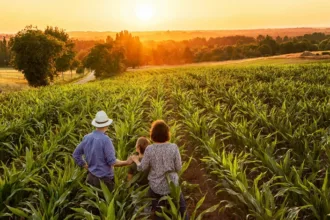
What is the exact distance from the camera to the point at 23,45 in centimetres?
4275

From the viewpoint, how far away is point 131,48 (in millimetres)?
118750

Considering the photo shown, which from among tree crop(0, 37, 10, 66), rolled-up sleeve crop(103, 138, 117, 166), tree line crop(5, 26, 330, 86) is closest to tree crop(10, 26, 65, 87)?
tree line crop(5, 26, 330, 86)

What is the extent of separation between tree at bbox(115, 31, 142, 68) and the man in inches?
3349

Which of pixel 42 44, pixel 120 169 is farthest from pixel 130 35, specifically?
pixel 120 169

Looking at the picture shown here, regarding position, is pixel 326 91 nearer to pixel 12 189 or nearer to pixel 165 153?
pixel 165 153

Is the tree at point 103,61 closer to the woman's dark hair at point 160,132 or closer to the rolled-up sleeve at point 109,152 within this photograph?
the rolled-up sleeve at point 109,152

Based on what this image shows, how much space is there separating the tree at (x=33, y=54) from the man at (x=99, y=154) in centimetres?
3999

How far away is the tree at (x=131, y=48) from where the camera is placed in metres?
107

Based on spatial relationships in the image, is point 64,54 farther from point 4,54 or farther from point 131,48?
point 4,54

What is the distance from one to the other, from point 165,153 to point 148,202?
0.75m

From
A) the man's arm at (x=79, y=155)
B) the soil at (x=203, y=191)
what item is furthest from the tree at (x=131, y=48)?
the man's arm at (x=79, y=155)

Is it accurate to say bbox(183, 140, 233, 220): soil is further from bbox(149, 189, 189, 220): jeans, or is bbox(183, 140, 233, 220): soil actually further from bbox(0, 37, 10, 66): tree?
bbox(0, 37, 10, 66): tree

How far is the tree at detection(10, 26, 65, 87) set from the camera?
1668 inches

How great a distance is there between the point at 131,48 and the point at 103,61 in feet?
169
